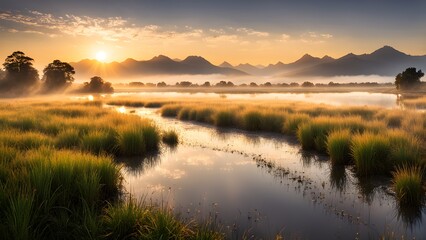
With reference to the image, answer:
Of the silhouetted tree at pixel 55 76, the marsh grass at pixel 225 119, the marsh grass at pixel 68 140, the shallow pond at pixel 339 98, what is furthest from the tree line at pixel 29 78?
the marsh grass at pixel 68 140

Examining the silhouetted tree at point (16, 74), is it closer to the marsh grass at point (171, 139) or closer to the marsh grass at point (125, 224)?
the marsh grass at point (171, 139)

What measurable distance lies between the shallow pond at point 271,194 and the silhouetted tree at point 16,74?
75.6 meters

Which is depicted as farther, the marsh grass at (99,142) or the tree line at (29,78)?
the tree line at (29,78)

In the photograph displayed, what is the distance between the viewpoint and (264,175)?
12.2 m

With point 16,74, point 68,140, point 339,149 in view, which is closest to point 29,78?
point 16,74

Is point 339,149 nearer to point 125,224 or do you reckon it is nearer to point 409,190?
point 409,190

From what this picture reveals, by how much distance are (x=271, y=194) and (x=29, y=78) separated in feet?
276

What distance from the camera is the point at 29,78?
78938 millimetres

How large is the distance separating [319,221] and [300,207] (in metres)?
0.99

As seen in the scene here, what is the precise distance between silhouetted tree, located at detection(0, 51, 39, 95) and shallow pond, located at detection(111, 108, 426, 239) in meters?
75.6

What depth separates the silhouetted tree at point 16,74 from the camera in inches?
3002

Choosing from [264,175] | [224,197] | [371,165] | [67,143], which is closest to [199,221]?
[224,197]

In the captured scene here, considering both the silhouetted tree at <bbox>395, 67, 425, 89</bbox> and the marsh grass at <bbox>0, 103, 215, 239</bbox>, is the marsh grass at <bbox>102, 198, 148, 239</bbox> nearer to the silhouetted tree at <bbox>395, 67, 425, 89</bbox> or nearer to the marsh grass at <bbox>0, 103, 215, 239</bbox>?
the marsh grass at <bbox>0, 103, 215, 239</bbox>

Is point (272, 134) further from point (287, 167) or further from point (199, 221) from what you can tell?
point (199, 221)
